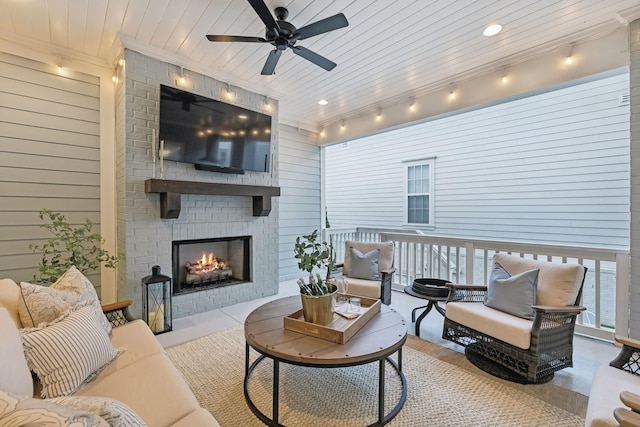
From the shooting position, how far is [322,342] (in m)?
1.88

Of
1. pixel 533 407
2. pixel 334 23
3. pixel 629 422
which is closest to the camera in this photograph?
pixel 629 422

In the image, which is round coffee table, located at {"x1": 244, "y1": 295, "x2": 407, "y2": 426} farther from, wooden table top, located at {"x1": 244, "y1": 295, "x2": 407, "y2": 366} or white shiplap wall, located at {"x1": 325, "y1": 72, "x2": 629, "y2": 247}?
white shiplap wall, located at {"x1": 325, "y1": 72, "x2": 629, "y2": 247}

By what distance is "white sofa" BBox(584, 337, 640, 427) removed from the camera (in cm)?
126

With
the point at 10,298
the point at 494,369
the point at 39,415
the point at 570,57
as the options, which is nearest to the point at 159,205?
the point at 10,298

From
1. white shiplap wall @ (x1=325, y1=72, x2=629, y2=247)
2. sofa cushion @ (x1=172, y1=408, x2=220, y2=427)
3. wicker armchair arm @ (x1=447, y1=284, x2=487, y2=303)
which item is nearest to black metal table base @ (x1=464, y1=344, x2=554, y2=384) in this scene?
wicker armchair arm @ (x1=447, y1=284, x2=487, y2=303)

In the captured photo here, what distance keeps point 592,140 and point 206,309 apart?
20.9ft

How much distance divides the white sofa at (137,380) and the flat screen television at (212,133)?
2178 mm

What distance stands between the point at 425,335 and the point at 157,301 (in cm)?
302

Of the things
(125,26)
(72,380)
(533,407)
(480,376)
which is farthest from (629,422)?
(125,26)

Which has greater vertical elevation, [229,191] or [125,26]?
[125,26]

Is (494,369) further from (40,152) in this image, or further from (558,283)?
(40,152)

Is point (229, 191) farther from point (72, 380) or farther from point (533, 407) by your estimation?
point (533, 407)

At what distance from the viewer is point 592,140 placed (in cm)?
468

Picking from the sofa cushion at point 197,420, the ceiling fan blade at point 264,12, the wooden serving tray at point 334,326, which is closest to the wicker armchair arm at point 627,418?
the wooden serving tray at point 334,326
